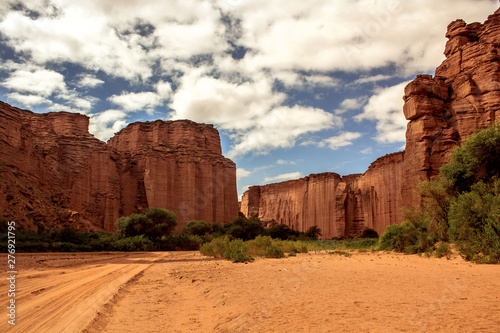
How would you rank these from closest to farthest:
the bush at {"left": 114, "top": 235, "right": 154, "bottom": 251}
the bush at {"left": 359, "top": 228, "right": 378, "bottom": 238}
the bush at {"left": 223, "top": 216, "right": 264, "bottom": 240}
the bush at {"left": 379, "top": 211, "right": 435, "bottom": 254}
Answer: the bush at {"left": 379, "top": 211, "right": 435, "bottom": 254}
the bush at {"left": 114, "top": 235, "right": 154, "bottom": 251}
the bush at {"left": 223, "top": 216, "right": 264, "bottom": 240}
the bush at {"left": 359, "top": 228, "right": 378, "bottom": 238}

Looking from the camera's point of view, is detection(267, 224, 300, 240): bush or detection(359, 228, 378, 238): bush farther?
detection(359, 228, 378, 238): bush

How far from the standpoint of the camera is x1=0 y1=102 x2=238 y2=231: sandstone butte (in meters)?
34.3

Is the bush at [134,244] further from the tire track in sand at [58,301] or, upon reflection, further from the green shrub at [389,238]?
the tire track in sand at [58,301]

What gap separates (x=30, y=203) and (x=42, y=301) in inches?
1196

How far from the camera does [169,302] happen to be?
693 centimetres

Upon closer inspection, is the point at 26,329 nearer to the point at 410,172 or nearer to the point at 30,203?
the point at 30,203

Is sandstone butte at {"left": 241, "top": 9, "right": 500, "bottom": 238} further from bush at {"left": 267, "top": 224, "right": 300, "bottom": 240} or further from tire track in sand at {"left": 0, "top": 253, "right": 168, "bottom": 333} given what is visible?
tire track in sand at {"left": 0, "top": 253, "right": 168, "bottom": 333}

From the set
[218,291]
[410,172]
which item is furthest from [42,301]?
[410,172]

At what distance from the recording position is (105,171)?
5131 cm

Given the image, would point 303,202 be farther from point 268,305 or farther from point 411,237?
point 268,305

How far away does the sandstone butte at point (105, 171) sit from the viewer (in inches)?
1350

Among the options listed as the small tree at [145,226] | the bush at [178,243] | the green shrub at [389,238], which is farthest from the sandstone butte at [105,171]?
the green shrub at [389,238]

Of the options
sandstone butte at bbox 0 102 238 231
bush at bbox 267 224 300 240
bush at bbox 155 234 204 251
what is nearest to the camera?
sandstone butte at bbox 0 102 238 231

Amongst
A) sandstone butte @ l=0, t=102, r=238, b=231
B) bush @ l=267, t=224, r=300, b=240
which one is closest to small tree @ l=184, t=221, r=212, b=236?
sandstone butte @ l=0, t=102, r=238, b=231
